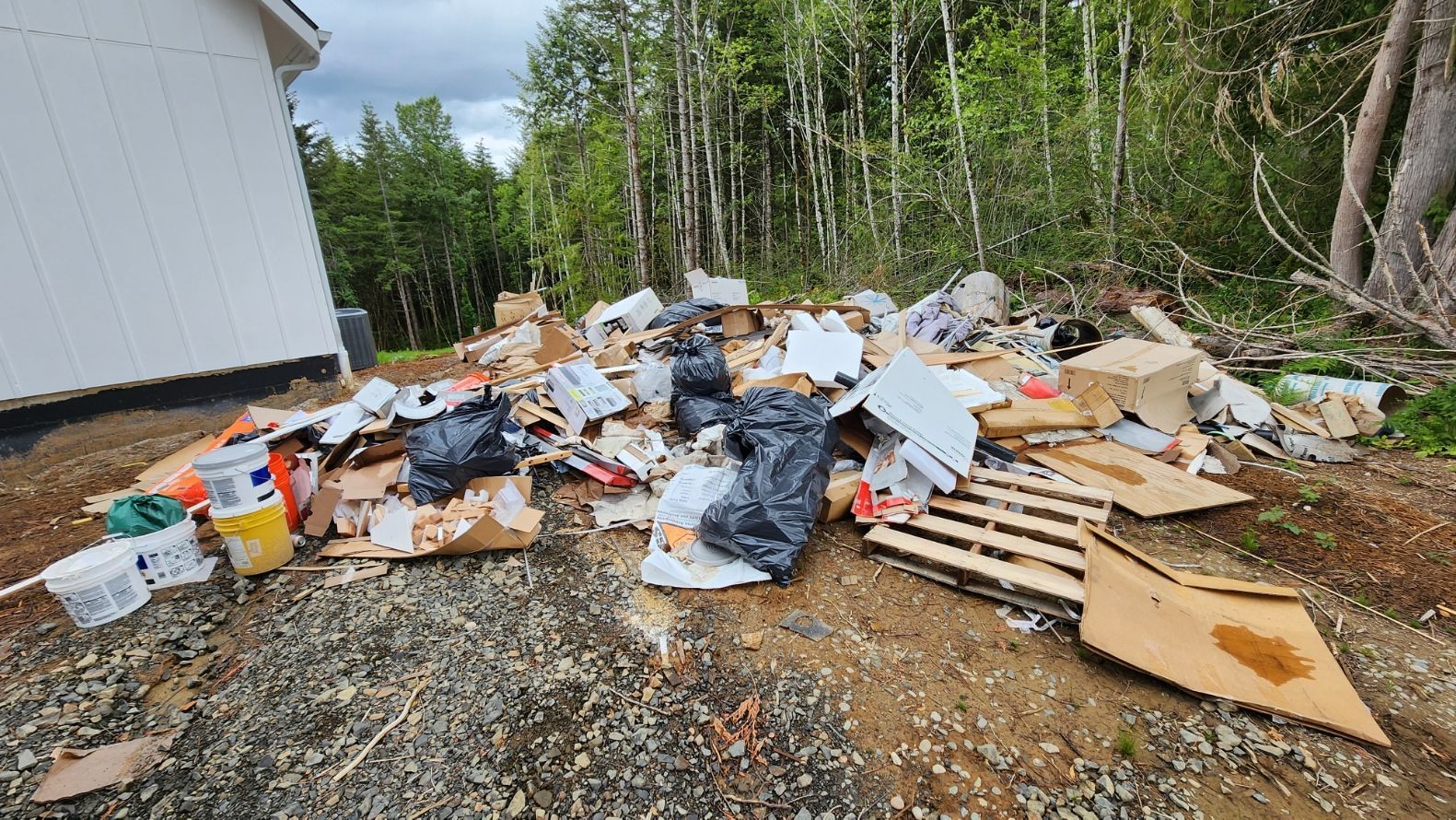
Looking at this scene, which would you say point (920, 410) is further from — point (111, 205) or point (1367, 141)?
point (111, 205)

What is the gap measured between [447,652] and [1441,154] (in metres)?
6.86

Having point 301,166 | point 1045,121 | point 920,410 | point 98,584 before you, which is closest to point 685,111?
point 1045,121

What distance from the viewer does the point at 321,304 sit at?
4699 mm

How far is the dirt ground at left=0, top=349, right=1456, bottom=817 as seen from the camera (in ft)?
4.71

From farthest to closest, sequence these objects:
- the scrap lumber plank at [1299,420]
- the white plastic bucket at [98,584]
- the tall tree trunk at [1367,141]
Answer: the tall tree trunk at [1367,141]
the scrap lumber plank at [1299,420]
the white plastic bucket at [98,584]

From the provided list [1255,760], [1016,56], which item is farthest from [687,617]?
[1016,56]

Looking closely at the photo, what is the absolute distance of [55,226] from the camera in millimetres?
3582

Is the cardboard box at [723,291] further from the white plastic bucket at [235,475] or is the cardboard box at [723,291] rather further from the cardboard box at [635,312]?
the white plastic bucket at [235,475]

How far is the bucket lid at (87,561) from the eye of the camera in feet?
6.38

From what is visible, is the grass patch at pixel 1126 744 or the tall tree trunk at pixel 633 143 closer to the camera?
the grass patch at pixel 1126 744

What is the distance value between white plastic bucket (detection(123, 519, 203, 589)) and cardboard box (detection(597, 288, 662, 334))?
3.64 m

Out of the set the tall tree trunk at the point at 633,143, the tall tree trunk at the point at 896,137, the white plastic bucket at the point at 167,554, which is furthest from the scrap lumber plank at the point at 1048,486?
the tall tree trunk at the point at 633,143

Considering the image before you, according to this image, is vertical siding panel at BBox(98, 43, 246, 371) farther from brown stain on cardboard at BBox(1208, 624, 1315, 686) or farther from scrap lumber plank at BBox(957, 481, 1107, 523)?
Answer: brown stain on cardboard at BBox(1208, 624, 1315, 686)

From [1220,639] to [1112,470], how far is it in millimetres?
1315
